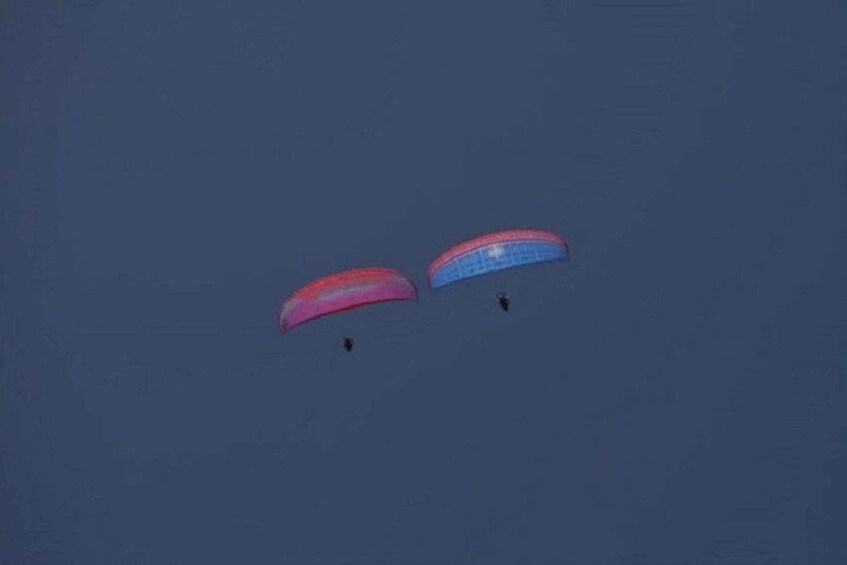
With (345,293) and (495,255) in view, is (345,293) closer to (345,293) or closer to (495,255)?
(345,293)

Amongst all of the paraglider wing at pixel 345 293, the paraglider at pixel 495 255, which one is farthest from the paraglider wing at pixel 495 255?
the paraglider wing at pixel 345 293

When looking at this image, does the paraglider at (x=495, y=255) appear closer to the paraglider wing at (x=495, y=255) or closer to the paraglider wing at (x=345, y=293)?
the paraglider wing at (x=495, y=255)

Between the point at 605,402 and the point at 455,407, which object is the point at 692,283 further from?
the point at 455,407

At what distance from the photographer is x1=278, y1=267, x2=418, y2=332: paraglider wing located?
12.3 meters

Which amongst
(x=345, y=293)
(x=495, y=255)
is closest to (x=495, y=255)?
(x=495, y=255)

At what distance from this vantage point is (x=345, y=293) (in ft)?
40.4

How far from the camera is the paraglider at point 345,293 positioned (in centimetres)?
1230

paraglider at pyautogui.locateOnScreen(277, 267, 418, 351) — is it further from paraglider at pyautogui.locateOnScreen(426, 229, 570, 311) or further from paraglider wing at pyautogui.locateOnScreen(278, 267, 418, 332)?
paraglider at pyautogui.locateOnScreen(426, 229, 570, 311)

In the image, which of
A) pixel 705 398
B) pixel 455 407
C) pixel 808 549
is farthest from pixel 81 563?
pixel 808 549

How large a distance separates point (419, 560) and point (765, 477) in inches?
244

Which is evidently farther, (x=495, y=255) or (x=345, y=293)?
(x=345, y=293)

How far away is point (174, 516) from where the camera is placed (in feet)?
59.4

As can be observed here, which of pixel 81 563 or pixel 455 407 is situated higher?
pixel 455 407

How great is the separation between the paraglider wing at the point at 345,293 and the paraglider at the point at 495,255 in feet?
1.73
